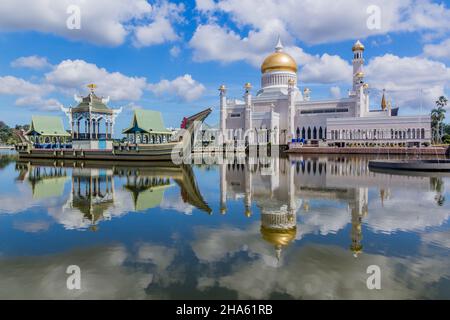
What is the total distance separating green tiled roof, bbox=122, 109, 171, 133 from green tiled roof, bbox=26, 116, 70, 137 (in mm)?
20010

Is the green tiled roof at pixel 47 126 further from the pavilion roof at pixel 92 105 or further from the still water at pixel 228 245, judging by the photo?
the still water at pixel 228 245

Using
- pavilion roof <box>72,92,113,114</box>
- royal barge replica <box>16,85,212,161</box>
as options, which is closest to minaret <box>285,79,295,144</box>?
royal barge replica <box>16,85,212,161</box>

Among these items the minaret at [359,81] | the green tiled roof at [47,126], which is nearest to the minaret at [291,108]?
the minaret at [359,81]

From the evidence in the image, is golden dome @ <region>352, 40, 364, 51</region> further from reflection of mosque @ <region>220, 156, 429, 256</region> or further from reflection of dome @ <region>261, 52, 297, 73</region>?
reflection of mosque @ <region>220, 156, 429, 256</region>

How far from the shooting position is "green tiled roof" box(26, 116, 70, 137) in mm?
48531

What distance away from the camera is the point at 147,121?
36.7 metres

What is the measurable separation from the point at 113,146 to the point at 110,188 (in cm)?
2224

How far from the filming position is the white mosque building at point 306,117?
48594 millimetres

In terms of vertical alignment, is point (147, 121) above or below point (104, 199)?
above

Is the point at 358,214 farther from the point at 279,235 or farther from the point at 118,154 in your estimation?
the point at 118,154

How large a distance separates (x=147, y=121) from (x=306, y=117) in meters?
31.1

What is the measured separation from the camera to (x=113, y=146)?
36.1 meters

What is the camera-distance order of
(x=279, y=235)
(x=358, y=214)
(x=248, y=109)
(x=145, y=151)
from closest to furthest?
1. (x=279, y=235)
2. (x=358, y=214)
3. (x=145, y=151)
4. (x=248, y=109)

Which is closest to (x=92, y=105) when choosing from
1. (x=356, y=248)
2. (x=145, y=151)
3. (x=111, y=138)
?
(x=111, y=138)
